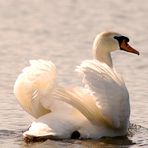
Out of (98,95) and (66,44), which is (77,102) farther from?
(66,44)

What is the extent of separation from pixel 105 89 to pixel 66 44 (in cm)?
637

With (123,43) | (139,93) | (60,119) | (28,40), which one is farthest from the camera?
(28,40)

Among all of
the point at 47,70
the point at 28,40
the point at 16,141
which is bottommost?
the point at 16,141

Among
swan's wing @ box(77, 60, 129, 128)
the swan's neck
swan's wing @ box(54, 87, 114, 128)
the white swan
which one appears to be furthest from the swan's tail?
the swan's neck

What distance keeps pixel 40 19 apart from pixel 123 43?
766 centimetres

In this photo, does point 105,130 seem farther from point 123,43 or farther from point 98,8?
point 98,8

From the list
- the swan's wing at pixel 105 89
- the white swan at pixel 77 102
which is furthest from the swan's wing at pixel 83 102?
the swan's wing at pixel 105 89

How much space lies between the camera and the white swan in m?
11.0

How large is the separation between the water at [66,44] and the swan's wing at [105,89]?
406 mm

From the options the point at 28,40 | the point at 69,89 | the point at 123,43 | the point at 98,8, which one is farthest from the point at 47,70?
the point at 98,8

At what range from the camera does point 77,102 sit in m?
11.1

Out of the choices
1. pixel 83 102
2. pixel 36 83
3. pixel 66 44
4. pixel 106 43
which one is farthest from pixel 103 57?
pixel 66 44

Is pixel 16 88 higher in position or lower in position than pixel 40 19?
lower

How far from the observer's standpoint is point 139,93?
13.5 meters
